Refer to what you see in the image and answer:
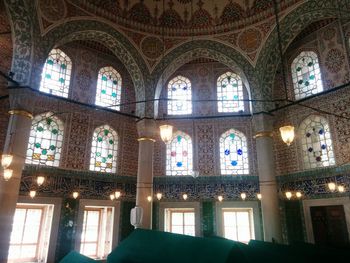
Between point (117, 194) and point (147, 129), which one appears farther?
point (117, 194)

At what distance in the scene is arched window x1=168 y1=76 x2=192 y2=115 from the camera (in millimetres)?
13266

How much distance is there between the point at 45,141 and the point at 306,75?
35.6ft

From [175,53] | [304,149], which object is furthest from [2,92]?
[304,149]

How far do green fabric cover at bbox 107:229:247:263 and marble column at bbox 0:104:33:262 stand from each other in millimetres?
7504

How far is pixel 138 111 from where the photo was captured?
1107 centimetres

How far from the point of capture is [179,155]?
12.7 m

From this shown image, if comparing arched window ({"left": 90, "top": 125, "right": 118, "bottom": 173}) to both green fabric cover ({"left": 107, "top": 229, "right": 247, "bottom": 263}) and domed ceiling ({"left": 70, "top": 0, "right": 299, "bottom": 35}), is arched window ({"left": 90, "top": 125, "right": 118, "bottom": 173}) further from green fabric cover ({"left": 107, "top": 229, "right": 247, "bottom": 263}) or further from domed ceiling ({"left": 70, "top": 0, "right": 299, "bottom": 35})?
green fabric cover ({"left": 107, "top": 229, "right": 247, "bottom": 263})

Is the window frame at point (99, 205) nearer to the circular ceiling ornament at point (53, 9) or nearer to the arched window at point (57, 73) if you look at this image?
the arched window at point (57, 73)

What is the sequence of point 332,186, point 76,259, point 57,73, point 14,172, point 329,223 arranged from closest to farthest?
point 76,259
point 14,172
point 332,186
point 329,223
point 57,73

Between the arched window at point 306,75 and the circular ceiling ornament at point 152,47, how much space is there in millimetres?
5926

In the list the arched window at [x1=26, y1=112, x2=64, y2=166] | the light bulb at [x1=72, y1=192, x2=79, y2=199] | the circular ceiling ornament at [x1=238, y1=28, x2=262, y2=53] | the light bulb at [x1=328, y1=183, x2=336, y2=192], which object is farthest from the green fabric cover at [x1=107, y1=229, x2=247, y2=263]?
the circular ceiling ornament at [x1=238, y1=28, x2=262, y2=53]

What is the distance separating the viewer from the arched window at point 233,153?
12.2m

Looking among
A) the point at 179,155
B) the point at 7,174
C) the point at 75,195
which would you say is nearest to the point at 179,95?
the point at 179,155

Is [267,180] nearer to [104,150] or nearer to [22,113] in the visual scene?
[104,150]
